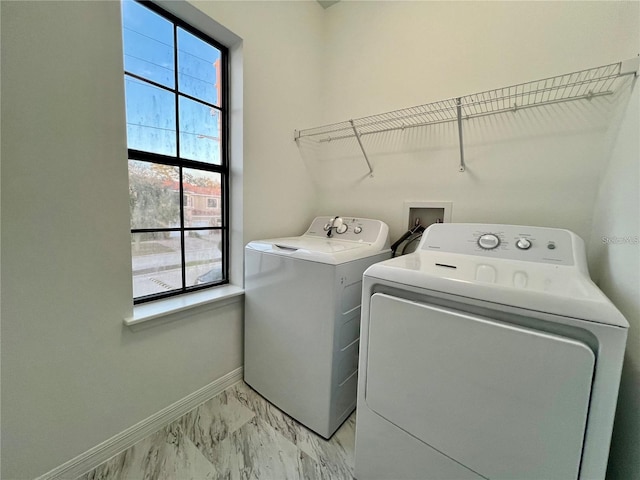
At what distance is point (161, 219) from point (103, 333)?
622mm

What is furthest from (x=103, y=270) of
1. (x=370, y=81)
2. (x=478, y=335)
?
(x=370, y=81)

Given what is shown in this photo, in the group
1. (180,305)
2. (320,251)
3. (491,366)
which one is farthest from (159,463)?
(491,366)

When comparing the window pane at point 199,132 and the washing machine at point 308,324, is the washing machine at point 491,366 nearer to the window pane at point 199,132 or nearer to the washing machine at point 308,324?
the washing machine at point 308,324

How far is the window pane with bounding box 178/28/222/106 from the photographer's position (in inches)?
57.9

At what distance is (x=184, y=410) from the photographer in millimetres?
1457

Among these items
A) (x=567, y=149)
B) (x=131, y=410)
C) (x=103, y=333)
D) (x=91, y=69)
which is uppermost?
(x=91, y=69)

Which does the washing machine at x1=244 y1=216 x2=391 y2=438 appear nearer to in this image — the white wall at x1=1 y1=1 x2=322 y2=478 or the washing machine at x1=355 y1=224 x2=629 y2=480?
the washing machine at x1=355 y1=224 x2=629 y2=480

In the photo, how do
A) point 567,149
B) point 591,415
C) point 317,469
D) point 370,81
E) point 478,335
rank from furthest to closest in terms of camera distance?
point 370,81 → point 567,149 → point 317,469 → point 478,335 → point 591,415

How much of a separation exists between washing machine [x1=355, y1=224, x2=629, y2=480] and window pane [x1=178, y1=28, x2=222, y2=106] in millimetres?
1532

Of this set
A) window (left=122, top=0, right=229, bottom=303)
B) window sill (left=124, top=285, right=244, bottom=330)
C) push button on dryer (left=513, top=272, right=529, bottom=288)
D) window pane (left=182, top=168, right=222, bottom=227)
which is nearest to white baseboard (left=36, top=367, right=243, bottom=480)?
window sill (left=124, top=285, right=244, bottom=330)

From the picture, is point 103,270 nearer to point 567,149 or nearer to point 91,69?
point 91,69

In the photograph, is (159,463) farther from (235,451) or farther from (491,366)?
(491,366)

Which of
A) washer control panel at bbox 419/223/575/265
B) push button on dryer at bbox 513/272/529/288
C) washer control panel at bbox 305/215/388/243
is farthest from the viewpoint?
washer control panel at bbox 305/215/388/243

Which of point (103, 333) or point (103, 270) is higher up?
point (103, 270)
